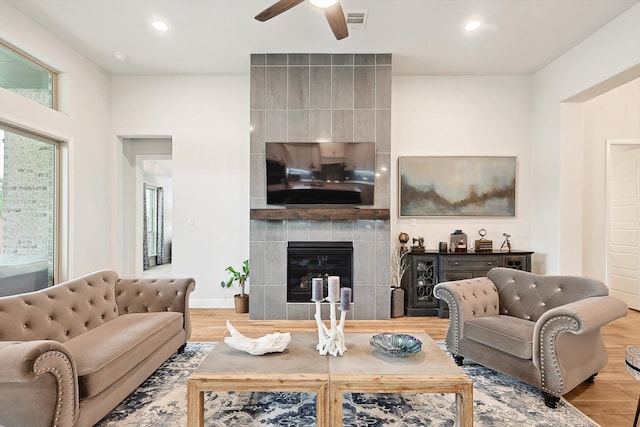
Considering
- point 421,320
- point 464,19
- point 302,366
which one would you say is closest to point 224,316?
point 421,320

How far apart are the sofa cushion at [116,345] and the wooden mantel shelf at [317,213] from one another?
1525mm

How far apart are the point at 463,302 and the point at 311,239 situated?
1.94 m

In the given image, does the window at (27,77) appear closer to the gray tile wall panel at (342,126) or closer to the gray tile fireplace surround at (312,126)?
the gray tile fireplace surround at (312,126)

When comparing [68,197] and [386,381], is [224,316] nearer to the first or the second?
[68,197]

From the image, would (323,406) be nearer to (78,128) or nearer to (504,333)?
(504,333)

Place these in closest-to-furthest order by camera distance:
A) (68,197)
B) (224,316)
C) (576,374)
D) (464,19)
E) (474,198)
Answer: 1. (576,374)
2. (464,19)
3. (68,197)
4. (224,316)
5. (474,198)

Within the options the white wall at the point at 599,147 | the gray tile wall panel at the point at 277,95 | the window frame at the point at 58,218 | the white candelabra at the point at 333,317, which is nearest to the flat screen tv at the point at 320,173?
the gray tile wall panel at the point at 277,95

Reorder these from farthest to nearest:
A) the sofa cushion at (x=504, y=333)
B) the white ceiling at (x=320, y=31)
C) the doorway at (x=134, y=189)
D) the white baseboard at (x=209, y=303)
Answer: the doorway at (x=134, y=189) < the white baseboard at (x=209, y=303) < the white ceiling at (x=320, y=31) < the sofa cushion at (x=504, y=333)

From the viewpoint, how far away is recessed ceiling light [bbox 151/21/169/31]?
3537 mm

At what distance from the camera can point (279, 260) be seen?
4.25 meters

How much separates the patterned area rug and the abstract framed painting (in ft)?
8.44

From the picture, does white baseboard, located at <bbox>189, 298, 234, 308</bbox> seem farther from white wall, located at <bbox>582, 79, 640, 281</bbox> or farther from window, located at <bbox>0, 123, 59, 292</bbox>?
white wall, located at <bbox>582, 79, 640, 281</bbox>

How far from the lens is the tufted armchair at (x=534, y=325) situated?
7.49ft

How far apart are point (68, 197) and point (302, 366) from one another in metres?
3.67
